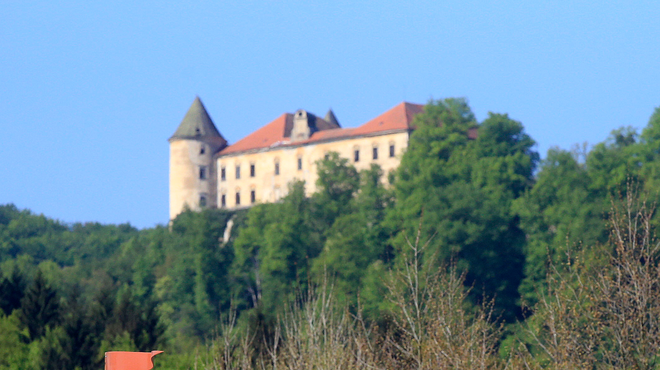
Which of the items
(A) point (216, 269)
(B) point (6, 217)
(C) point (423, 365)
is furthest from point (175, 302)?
(C) point (423, 365)

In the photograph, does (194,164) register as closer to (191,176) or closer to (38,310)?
(191,176)

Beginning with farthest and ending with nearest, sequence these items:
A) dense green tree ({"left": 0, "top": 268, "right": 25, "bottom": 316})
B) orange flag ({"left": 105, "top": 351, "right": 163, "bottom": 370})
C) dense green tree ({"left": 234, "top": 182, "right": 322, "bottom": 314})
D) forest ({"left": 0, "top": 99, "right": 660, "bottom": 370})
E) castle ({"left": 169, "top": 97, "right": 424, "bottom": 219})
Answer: castle ({"left": 169, "top": 97, "right": 424, "bottom": 219}), dense green tree ({"left": 234, "top": 182, "right": 322, "bottom": 314}), dense green tree ({"left": 0, "top": 268, "right": 25, "bottom": 316}), forest ({"left": 0, "top": 99, "right": 660, "bottom": 370}), orange flag ({"left": 105, "top": 351, "right": 163, "bottom": 370})

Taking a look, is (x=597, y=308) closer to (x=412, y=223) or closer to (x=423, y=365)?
(x=423, y=365)

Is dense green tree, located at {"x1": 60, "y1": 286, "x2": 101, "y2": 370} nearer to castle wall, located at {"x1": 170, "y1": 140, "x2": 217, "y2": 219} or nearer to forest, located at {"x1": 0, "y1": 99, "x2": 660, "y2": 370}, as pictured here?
forest, located at {"x1": 0, "y1": 99, "x2": 660, "y2": 370}

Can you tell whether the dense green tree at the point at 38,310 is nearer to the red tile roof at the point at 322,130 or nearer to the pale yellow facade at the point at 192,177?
the red tile roof at the point at 322,130

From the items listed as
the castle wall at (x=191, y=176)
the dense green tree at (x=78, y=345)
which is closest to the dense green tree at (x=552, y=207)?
the dense green tree at (x=78, y=345)

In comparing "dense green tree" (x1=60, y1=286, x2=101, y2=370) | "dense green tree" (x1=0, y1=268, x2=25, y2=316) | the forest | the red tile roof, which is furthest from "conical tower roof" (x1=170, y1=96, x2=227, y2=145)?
"dense green tree" (x1=60, y1=286, x2=101, y2=370)

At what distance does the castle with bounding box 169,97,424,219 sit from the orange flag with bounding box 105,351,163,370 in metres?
62.2

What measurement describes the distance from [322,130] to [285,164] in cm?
419

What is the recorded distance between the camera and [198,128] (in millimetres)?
83438

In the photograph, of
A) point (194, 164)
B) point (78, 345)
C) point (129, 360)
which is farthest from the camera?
point (194, 164)

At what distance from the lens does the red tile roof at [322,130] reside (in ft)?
239

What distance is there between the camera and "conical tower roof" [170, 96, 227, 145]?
82688mm

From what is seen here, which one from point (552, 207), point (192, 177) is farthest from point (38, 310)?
point (192, 177)
